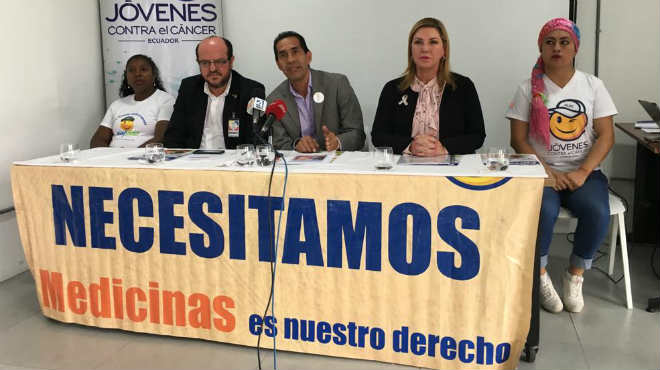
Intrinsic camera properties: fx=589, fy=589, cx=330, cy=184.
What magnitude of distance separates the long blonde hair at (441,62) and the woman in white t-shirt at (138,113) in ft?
5.30

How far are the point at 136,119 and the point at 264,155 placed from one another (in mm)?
1755

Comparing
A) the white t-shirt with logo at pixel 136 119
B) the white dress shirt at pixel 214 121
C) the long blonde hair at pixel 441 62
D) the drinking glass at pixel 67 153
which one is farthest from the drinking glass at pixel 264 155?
the white t-shirt with logo at pixel 136 119

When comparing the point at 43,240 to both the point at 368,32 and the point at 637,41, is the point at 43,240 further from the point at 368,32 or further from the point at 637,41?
the point at 637,41

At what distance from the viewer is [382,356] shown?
7.42 ft

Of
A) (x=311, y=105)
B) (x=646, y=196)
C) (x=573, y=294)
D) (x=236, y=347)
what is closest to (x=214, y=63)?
(x=311, y=105)

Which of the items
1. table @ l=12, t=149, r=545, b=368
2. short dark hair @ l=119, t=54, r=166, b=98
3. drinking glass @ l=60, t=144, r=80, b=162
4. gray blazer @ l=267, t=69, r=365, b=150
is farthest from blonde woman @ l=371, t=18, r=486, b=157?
short dark hair @ l=119, t=54, r=166, b=98

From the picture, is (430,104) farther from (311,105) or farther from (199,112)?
(199,112)

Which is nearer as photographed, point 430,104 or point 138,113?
point 430,104

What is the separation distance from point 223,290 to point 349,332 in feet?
1.78

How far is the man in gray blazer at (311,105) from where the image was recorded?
3281 millimetres

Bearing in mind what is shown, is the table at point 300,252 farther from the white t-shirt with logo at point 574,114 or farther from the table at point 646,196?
the table at point 646,196

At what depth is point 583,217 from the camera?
2711 millimetres

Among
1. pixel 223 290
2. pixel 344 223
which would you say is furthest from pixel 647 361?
pixel 223 290

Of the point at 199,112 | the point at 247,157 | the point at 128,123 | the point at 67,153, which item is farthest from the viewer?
the point at 128,123
